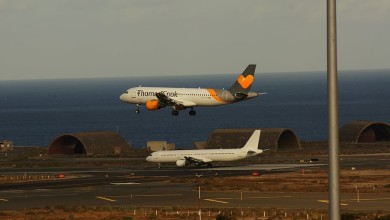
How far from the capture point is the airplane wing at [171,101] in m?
136

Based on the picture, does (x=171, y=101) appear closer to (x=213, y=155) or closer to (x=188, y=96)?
(x=188, y=96)

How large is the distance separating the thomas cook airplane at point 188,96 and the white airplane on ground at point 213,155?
30.6ft

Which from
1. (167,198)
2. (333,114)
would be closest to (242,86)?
(167,198)

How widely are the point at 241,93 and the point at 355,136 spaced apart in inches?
1905

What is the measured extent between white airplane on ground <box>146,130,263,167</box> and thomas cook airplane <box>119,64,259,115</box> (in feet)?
30.6

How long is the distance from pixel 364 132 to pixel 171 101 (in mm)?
59688

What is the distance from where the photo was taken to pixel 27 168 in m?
137

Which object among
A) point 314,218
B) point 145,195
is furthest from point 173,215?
point 145,195

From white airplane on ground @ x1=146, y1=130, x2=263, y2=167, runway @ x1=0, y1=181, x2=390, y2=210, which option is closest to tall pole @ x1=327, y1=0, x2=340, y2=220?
runway @ x1=0, y1=181, x2=390, y2=210

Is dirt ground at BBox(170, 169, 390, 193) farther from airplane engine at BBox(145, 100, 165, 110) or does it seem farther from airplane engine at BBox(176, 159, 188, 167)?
→ airplane engine at BBox(145, 100, 165, 110)

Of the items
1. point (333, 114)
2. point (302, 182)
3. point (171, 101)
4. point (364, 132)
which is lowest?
point (333, 114)

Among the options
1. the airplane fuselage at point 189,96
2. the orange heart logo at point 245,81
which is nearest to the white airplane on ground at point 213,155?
the airplane fuselage at point 189,96

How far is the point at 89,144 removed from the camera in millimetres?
164000

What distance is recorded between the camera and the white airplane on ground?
12256cm
